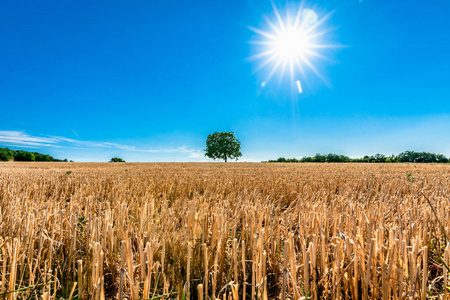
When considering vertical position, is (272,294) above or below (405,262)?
below

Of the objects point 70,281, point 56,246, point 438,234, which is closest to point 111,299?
point 70,281

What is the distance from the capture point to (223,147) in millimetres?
67312

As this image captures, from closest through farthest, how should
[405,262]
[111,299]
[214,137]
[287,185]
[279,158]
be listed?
[405,262]
[111,299]
[287,185]
[279,158]
[214,137]

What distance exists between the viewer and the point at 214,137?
69.8 metres

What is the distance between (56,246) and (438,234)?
384 centimetres

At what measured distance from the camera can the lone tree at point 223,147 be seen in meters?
67.6

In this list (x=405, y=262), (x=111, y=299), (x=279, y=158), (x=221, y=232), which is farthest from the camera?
(x=279, y=158)

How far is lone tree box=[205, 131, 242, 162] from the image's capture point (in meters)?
67.6

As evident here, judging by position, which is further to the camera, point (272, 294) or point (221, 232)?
point (221, 232)

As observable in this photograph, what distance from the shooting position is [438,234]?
2.38 meters

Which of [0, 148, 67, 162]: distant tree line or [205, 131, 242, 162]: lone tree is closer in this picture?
[0, 148, 67, 162]: distant tree line

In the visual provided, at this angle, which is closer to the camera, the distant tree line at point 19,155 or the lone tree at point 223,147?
the distant tree line at point 19,155

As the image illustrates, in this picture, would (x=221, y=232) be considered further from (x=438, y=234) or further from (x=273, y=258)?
(x=438, y=234)

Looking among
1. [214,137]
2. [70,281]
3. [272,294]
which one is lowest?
[272,294]
